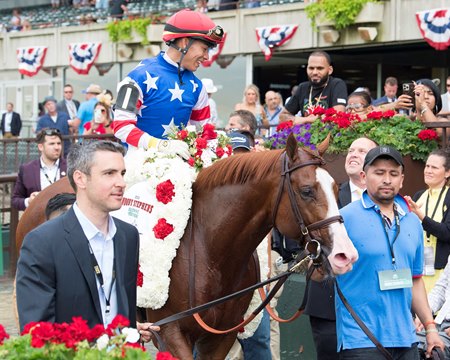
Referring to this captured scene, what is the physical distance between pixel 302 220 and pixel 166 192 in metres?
1.06

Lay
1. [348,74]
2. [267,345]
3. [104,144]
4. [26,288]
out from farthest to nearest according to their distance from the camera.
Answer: [348,74] → [267,345] → [104,144] → [26,288]

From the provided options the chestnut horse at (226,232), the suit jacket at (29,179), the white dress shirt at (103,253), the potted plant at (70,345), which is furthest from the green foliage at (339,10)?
the potted plant at (70,345)

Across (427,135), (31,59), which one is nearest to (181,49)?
(427,135)

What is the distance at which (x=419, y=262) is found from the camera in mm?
5270

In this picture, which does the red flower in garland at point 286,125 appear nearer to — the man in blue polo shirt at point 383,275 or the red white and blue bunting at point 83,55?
the man in blue polo shirt at point 383,275

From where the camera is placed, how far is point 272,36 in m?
22.9

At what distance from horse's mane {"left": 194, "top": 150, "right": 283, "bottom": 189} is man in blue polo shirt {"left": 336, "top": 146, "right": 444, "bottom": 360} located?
615 mm

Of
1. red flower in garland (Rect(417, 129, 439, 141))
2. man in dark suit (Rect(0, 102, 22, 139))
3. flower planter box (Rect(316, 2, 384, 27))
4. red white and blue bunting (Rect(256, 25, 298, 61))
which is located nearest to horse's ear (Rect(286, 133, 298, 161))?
red flower in garland (Rect(417, 129, 439, 141))

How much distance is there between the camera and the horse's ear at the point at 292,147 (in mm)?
5301

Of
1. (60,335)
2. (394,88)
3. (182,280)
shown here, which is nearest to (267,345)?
(182,280)

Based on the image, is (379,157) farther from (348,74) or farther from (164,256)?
(348,74)

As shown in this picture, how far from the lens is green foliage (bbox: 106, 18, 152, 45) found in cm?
2595

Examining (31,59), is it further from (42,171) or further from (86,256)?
(86,256)

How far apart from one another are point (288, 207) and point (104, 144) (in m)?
1.52
